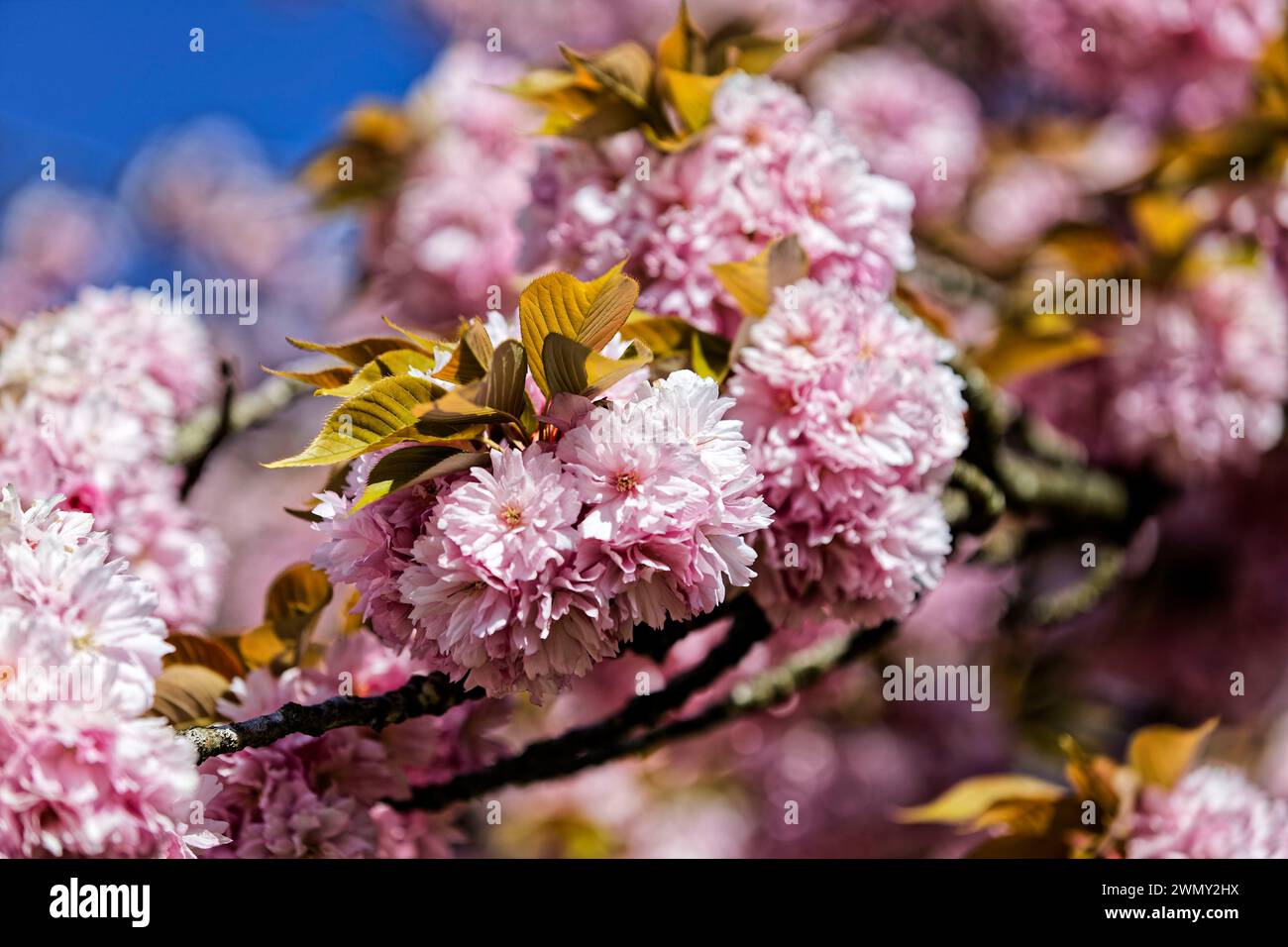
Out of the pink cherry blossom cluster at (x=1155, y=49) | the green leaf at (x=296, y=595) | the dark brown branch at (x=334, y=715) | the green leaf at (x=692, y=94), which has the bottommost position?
the dark brown branch at (x=334, y=715)

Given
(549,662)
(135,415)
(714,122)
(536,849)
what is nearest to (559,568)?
(549,662)

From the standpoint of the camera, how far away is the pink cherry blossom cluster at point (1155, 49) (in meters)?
1.83

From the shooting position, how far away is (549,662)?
0.70 m

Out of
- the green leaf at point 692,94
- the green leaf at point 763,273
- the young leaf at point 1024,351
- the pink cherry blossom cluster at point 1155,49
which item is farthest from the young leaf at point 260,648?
the pink cherry blossom cluster at point 1155,49

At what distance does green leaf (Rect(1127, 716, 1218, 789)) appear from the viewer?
3.79 feet

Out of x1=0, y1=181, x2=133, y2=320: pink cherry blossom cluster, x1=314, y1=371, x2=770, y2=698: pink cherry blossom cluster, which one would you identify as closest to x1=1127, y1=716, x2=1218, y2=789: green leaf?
→ x1=314, y1=371, x2=770, y2=698: pink cherry blossom cluster

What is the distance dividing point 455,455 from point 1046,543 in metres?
1.27

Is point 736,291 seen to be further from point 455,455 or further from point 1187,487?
point 1187,487

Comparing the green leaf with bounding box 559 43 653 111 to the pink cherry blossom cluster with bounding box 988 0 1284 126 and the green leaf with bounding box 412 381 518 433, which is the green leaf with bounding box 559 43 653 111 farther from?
the pink cherry blossom cluster with bounding box 988 0 1284 126

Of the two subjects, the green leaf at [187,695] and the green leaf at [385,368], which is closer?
the green leaf at [385,368]

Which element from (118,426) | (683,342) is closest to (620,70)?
(683,342)

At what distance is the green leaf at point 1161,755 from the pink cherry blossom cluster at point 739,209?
590 millimetres

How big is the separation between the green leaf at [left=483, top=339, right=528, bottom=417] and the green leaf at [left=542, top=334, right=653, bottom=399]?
2 cm

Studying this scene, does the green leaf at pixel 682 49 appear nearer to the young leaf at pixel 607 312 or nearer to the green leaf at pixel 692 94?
the green leaf at pixel 692 94
